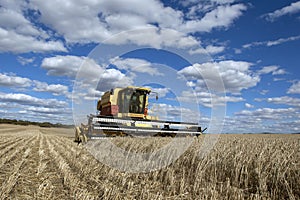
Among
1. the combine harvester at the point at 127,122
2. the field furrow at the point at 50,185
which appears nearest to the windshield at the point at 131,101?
the combine harvester at the point at 127,122

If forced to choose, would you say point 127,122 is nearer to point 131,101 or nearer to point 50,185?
point 131,101

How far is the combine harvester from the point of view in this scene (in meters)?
11.4

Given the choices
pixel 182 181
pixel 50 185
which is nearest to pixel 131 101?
pixel 50 185

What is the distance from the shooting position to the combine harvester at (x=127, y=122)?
11.4m

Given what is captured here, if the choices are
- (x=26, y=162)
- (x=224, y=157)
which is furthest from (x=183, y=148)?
(x=26, y=162)

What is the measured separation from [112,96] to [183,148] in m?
10.1

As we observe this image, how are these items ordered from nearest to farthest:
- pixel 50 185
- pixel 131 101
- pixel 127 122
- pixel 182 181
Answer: pixel 182 181 < pixel 50 185 < pixel 127 122 < pixel 131 101

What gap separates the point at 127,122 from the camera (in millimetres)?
12289

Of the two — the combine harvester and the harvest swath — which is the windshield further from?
the harvest swath

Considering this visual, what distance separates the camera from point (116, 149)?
830 centimetres

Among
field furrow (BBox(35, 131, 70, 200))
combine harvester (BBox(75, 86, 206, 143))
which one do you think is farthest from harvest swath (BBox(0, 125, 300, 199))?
combine harvester (BBox(75, 86, 206, 143))

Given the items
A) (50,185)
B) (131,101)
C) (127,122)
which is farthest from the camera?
(131,101)

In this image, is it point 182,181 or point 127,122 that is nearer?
point 182,181

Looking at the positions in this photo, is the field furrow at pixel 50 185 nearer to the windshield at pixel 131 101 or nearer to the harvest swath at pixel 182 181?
the harvest swath at pixel 182 181
